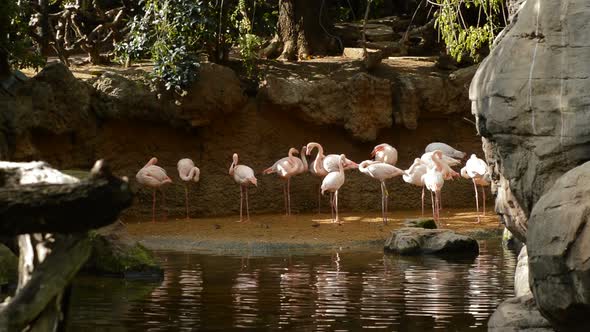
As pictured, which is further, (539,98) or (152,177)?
(152,177)

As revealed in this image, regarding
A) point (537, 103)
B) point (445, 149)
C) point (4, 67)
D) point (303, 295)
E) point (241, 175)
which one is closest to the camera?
point (537, 103)

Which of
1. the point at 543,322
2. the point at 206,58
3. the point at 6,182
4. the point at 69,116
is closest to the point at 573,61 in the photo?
the point at 543,322

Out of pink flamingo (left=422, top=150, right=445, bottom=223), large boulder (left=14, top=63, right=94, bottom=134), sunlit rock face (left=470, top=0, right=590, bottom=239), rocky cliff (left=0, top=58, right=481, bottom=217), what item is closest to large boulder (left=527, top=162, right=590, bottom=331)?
sunlit rock face (left=470, top=0, right=590, bottom=239)

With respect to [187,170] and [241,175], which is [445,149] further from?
[187,170]

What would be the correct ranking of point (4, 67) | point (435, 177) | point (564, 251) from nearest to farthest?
1. point (564, 251)
2. point (435, 177)
3. point (4, 67)

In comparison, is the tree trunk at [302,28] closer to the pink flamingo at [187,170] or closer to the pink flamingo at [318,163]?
the pink flamingo at [318,163]

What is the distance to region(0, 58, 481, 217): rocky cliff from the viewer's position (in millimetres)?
17250

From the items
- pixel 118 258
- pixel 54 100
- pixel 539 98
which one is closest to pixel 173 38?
pixel 54 100

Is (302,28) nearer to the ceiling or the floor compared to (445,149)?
nearer to the ceiling

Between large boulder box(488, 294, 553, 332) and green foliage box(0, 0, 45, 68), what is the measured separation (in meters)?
9.62

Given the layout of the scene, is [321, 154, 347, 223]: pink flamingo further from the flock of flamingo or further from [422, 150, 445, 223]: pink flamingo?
[422, 150, 445, 223]: pink flamingo

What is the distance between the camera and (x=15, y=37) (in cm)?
1641

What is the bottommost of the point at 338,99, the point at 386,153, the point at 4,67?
the point at 386,153

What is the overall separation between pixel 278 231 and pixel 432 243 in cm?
258
